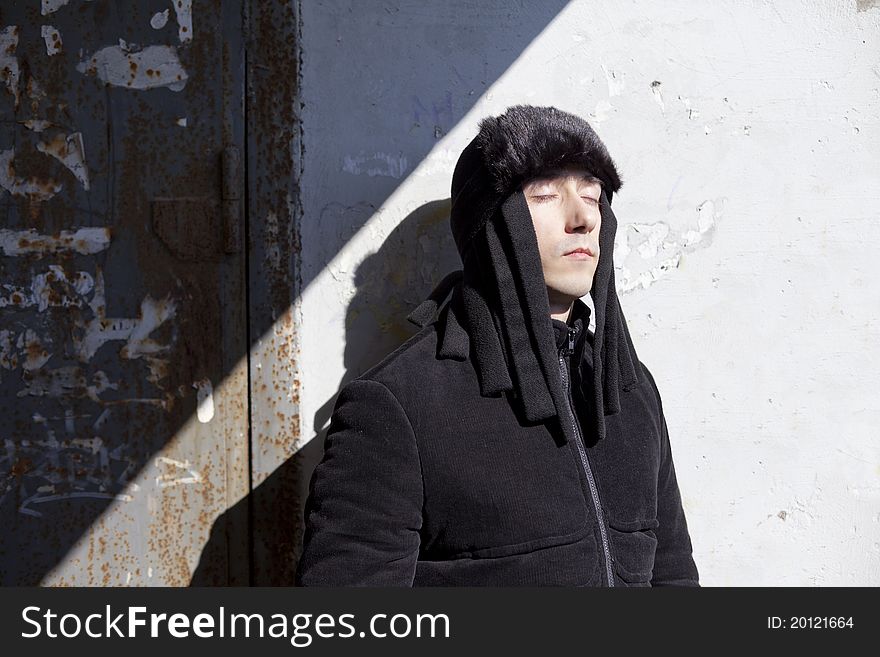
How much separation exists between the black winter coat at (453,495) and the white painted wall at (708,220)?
49 cm

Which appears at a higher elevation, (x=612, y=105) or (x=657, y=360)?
(x=612, y=105)

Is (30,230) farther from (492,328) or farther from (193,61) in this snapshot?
(492,328)

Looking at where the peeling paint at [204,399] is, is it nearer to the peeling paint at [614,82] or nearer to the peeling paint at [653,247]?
the peeling paint at [653,247]

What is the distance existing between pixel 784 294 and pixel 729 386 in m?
0.32

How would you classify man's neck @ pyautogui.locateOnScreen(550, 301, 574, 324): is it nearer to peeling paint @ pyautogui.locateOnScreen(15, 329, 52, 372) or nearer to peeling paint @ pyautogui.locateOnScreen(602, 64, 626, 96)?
peeling paint @ pyautogui.locateOnScreen(602, 64, 626, 96)

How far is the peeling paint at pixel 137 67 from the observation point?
2.02 metres

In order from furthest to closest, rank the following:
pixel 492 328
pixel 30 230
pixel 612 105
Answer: pixel 612 105
pixel 30 230
pixel 492 328

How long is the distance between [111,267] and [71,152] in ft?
1.06

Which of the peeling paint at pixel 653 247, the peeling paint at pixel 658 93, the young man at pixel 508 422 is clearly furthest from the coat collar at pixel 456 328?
the peeling paint at pixel 658 93

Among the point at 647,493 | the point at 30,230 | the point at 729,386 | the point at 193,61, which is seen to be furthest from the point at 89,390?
the point at 729,386

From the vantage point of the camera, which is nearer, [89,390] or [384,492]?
[384,492]

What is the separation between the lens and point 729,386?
2246 mm

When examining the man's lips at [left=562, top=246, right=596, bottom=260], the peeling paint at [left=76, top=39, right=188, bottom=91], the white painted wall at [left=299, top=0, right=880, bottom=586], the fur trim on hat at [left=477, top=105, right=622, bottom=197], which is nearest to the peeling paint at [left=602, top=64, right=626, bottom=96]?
the white painted wall at [left=299, top=0, right=880, bottom=586]

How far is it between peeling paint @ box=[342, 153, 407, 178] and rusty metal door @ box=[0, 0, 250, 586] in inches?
11.6
